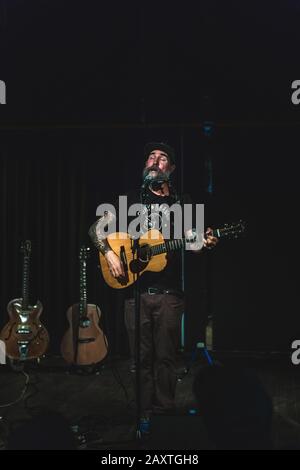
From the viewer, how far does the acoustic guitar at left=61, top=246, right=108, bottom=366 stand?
541cm

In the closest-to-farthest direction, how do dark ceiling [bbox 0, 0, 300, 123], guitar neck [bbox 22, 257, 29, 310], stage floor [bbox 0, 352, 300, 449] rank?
stage floor [bbox 0, 352, 300, 449], dark ceiling [bbox 0, 0, 300, 123], guitar neck [bbox 22, 257, 29, 310]

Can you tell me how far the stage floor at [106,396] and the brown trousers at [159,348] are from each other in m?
0.25

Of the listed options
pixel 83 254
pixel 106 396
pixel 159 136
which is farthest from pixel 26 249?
pixel 159 136

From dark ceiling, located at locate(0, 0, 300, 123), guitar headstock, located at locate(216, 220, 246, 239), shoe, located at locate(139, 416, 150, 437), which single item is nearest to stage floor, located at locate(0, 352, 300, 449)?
shoe, located at locate(139, 416, 150, 437)

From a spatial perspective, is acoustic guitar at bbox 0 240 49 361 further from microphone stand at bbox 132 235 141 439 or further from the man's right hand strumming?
microphone stand at bbox 132 235 141 439

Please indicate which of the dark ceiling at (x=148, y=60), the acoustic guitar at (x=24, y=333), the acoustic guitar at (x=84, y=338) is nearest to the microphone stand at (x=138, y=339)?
the acoustic guitar at (x=84, y=338)

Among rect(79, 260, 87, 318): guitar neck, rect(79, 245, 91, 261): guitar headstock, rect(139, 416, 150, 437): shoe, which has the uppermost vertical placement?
rect(79, 245, 91, 261): guitar headstock

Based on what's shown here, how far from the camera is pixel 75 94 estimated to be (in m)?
5.82

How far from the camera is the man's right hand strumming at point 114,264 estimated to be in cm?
395

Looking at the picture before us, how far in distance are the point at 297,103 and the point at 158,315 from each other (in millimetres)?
3374

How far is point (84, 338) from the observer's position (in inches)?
214

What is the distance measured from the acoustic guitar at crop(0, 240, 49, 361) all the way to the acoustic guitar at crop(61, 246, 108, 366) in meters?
0.31
